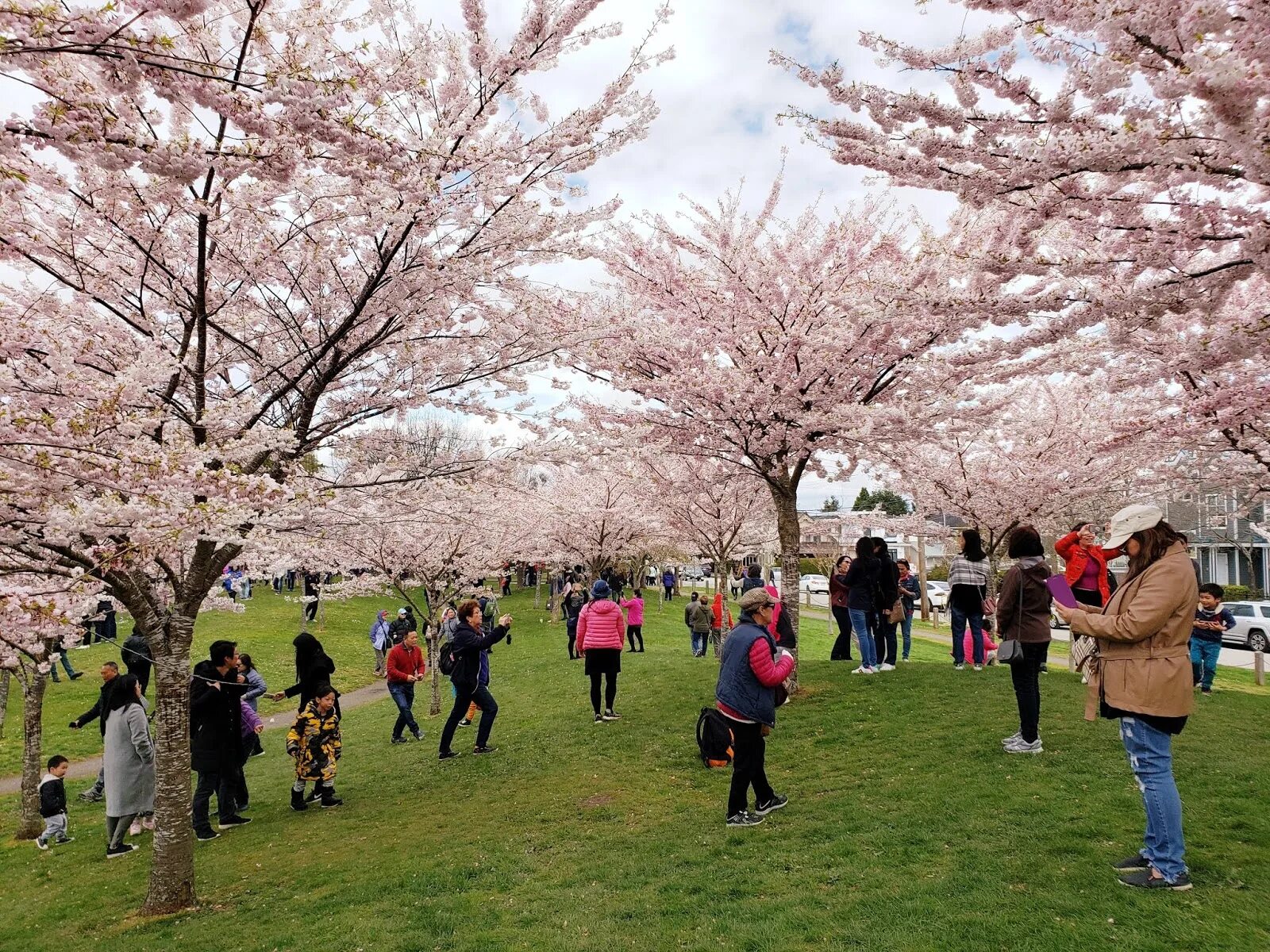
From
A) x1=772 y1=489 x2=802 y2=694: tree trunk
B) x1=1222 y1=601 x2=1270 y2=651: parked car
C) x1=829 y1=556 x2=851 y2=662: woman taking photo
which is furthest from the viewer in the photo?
x1=1222 y1=601 x2=1270 y2=651: parked car

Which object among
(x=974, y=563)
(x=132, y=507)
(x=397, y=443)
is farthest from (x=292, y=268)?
(x=974, y=563)

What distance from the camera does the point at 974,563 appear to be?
30.1 feet

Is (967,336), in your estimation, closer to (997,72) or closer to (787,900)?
(997,72)

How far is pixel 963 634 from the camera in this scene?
10.6 metres

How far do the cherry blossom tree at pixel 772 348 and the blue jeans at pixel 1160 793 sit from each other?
16.0 feet

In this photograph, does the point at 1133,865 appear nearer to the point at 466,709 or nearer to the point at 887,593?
the point at 887,593

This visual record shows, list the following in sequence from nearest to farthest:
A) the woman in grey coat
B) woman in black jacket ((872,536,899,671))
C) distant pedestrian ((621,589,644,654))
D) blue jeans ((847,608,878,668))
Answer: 1. the woman in grey coat
2. woman in black jacket ((872,536,899,671))
3. blue jeans ((847,608,878,668))
4. distant pedestrian ((621,589,644,654))

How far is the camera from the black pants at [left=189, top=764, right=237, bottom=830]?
736 centimetres

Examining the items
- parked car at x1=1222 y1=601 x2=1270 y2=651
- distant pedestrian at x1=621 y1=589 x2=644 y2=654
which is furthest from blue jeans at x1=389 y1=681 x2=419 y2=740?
parked car at x1=1222 y1=601 x2=1270 y2=651

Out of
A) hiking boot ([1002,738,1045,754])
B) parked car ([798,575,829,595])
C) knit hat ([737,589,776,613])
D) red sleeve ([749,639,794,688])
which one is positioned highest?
knit hat ([737,589,776,613])

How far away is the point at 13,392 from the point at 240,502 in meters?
1.80

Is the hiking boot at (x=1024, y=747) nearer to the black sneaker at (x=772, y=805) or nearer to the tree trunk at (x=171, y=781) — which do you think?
the black sneaker at (x=772, y=805)

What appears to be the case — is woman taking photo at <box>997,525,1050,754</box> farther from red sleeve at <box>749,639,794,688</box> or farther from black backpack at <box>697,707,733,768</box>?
black backpack at <box>697,707,733,768</box>

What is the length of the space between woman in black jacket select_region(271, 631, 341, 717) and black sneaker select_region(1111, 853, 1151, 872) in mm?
7227
